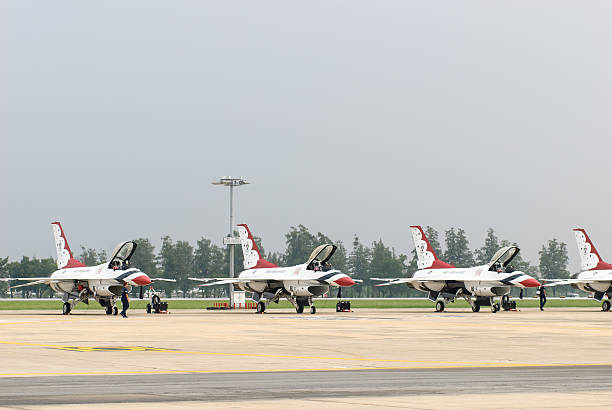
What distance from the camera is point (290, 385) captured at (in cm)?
1862

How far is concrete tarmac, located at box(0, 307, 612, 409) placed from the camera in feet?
53.8

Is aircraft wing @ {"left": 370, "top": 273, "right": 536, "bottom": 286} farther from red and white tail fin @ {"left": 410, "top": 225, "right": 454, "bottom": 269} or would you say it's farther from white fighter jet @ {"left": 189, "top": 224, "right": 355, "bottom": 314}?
white fighter jet @ {"left": 189, "top": 224, "right": 355, "bottom": 314}

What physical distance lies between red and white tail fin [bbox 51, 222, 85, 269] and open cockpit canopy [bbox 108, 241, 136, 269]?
7.36 meters

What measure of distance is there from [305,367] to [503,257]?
4601 cm

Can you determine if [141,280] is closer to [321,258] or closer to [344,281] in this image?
[321,258]

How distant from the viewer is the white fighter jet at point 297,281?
64.5 meters


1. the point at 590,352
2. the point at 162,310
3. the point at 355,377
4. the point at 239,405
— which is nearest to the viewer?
the point at 239,405

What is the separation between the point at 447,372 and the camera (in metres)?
21.6

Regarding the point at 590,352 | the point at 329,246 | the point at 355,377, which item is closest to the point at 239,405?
the point at 355,377

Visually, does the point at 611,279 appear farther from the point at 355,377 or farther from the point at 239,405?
the point at 239,405

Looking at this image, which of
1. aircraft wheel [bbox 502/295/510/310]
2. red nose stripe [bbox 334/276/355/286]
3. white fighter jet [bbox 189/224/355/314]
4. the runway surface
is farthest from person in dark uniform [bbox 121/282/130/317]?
the runway surface

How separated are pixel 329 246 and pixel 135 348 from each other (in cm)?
3690

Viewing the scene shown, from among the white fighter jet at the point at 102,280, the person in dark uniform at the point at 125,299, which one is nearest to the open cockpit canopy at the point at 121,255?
the white fighter jet at the point at 102,280

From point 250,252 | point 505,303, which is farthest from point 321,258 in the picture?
point 505,303
